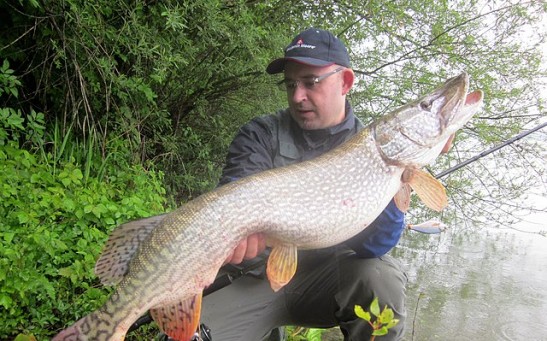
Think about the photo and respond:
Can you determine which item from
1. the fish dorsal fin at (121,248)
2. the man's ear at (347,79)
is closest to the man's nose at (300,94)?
the man's ear at (347,79)

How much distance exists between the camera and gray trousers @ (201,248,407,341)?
2.17 m

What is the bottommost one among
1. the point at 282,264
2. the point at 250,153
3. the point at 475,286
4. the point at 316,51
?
the point at 475,286

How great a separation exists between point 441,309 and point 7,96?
4.49m

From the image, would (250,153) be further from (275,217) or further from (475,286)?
(475,286)

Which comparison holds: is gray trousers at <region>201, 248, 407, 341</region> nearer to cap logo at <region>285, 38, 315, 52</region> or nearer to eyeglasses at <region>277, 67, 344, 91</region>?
eyeglasses at <region>277, 67, 344, 91</region>

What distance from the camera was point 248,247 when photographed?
1.77 meters

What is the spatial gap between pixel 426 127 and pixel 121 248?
1.43 m

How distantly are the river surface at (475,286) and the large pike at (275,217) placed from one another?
3.09 feet

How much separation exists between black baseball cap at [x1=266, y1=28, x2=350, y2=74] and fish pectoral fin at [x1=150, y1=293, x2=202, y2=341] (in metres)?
1.44

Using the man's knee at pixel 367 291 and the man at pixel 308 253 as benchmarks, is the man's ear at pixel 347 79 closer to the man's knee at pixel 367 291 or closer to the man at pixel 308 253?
the man at pixel 308 253

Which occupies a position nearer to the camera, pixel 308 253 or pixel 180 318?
pixel 180 318

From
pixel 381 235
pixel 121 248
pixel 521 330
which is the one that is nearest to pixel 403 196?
pixel 381 235

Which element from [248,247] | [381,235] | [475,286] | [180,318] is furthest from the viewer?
[475,286]

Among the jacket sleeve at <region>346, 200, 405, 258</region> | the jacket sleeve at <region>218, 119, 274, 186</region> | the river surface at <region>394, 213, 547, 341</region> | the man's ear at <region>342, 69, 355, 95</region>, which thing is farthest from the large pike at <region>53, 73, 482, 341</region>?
the river surface at <region>394, 213, 547, 341</region>
